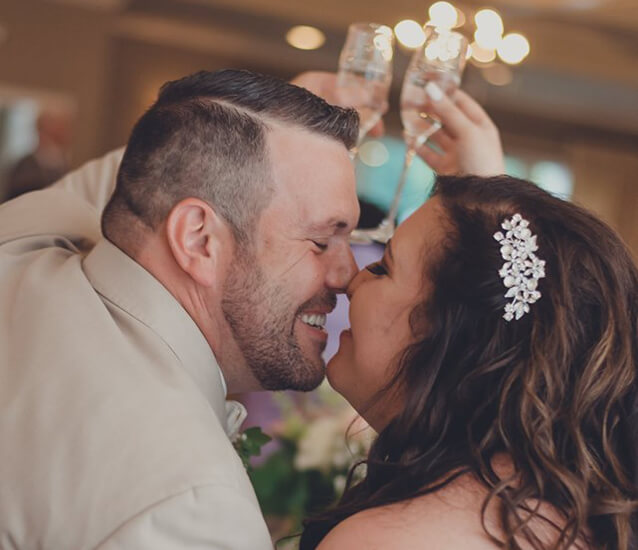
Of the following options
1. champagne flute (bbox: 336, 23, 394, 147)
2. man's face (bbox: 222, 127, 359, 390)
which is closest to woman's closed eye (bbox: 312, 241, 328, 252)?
man's face (bbox: 222, 127, 359, 390)

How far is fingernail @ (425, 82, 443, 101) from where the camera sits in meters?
2.08

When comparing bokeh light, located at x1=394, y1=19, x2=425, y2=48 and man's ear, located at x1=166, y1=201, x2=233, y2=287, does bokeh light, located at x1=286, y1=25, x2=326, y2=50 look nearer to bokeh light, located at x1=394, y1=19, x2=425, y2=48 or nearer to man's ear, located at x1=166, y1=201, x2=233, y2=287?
bokeh light, located at x1=394, y1=19, x2=425, y2=48

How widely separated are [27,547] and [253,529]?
1.02 ft

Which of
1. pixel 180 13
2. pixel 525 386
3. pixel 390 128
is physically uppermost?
pixel 525 386

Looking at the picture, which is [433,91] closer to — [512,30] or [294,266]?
[294,266]

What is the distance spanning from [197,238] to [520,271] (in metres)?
0.55

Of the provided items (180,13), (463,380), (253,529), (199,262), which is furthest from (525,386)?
(180,13)

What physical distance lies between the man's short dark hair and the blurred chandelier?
0.48 meters

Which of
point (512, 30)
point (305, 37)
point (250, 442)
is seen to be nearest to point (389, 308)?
point (250, 442)

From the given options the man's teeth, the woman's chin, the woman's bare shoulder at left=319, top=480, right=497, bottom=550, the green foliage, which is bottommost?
the green foliage

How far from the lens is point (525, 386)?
151cm

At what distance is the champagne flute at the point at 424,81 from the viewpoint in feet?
6.59

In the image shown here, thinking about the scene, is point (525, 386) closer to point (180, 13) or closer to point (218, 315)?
point (218, 315)

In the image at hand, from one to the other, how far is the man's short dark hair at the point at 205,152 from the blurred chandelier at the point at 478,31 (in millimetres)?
475
